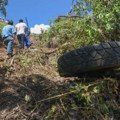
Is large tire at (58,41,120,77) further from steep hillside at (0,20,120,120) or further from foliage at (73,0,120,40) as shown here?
foliage at (73,0,120,40)

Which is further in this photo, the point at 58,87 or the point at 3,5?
the point at 3,5

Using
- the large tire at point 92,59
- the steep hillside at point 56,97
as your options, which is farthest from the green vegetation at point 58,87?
the large tire at point 92,59

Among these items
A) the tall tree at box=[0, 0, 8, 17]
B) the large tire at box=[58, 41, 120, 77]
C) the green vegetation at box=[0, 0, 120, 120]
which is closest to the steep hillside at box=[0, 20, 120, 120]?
the green vegetation at box=[0, 0, 120, 120]

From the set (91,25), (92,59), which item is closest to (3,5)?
(91,25)

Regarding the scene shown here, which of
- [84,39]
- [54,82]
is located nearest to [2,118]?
[54,82]

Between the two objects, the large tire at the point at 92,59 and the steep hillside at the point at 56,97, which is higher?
the large tire at the point at 92,59

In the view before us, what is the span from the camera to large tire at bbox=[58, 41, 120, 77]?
5801mm

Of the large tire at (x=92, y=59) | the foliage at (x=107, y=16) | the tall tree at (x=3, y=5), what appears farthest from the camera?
the tall tree at (x=3, y=5)

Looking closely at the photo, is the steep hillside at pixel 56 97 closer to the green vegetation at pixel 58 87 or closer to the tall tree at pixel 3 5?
the green vegetation at pixel 58 87

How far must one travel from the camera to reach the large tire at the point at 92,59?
5.80 metres

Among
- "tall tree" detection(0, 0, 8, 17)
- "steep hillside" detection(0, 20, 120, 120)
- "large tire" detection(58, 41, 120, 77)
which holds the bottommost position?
"steep hillside" detection(0, 20, 120, 120)

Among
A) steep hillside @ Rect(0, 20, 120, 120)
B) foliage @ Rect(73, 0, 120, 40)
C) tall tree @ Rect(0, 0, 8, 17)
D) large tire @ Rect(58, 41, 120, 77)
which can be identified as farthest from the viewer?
tall tree @ Rect(0, 0, 8, 17)

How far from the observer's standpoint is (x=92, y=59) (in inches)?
229

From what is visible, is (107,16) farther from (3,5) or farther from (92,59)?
(3,5)
